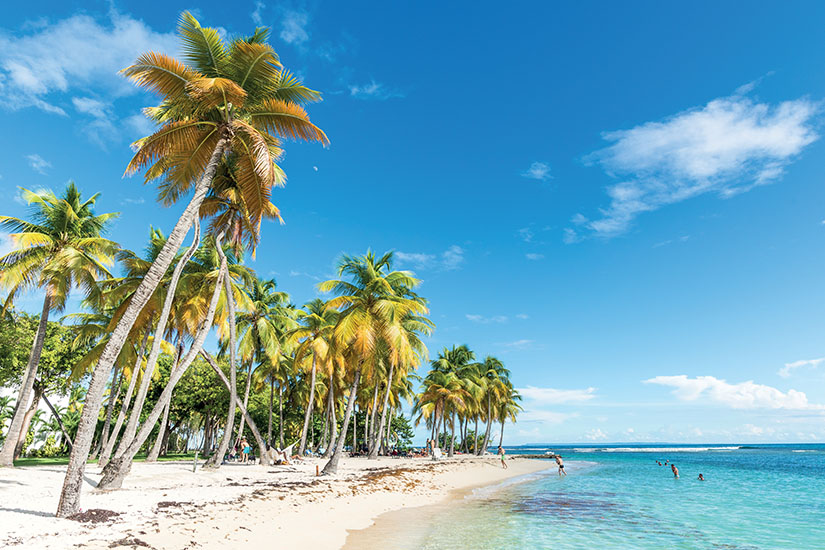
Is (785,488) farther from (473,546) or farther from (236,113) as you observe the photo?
(236,113)

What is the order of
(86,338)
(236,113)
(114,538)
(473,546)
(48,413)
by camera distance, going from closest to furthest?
(114,538) → (473,546) → (236,113) → (86,338) → (48,413)

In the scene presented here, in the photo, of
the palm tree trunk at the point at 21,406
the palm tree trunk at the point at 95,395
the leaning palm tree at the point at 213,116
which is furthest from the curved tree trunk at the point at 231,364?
the palm tree trunk at the point at 21,406

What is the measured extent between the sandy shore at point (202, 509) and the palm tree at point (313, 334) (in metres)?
9.99

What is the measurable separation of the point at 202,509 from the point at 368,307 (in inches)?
622

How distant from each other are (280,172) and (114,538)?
1143 centimetres

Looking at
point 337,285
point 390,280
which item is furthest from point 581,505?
point 337,285

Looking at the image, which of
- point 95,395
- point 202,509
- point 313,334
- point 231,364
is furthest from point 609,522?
point 313,334

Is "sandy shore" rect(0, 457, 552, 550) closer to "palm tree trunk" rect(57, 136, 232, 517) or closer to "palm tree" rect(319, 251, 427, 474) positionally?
"palm tree trunk" rect(57, 136, 232, 517)

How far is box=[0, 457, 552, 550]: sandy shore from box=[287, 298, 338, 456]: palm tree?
9991mm

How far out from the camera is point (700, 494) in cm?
2498

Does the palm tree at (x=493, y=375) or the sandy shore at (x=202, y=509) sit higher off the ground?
the palm tree at (x=493, y=375)

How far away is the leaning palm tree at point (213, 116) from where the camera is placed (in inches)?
451

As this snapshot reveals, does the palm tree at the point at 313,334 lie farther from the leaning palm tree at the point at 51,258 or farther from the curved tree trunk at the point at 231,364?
the leaning palm tree at the point at 51,258

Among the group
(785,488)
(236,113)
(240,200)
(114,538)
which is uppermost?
(236,113)
